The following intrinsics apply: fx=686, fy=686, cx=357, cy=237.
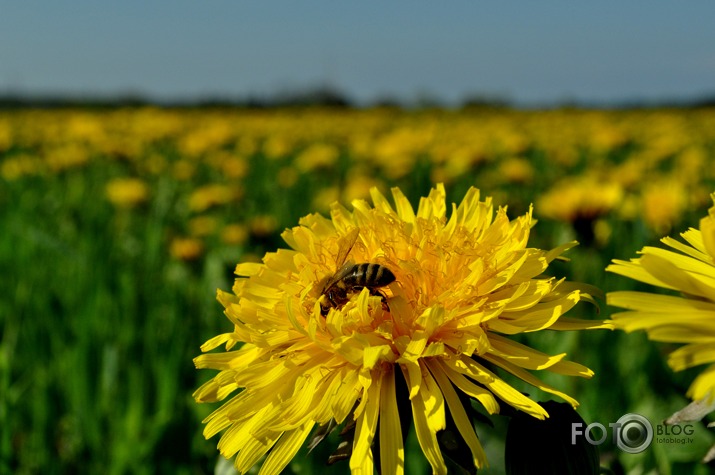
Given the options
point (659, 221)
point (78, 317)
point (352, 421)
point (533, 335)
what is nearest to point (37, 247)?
point (78, 317)

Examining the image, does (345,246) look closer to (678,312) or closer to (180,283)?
(678,312)

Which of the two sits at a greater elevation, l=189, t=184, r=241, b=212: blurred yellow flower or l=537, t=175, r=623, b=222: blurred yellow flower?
l=537, t=175, r=623, b=222: blurred yellow flower

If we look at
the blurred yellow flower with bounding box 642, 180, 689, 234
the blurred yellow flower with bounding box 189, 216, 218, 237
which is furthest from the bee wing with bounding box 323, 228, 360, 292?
the blurred yellow flower with bounding box 189, 216, 218, 237

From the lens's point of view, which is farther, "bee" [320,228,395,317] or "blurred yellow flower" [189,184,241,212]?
"blurred yellow flower" [189,184,241,212]

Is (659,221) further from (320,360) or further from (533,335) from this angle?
(320,360)

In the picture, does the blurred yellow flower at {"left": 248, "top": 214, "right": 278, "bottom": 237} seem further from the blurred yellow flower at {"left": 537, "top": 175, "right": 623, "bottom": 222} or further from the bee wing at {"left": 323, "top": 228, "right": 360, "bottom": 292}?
the bee wing at {"left": 323, "top": 228, "right": 360, "bottom": 292}

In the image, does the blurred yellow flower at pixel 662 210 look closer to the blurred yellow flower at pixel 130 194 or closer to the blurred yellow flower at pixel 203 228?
the blurred yellow flower at pixel 203 228

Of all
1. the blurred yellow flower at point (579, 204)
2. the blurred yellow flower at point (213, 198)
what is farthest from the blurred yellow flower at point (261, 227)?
the blurred yellow flower at point (579, 204)
